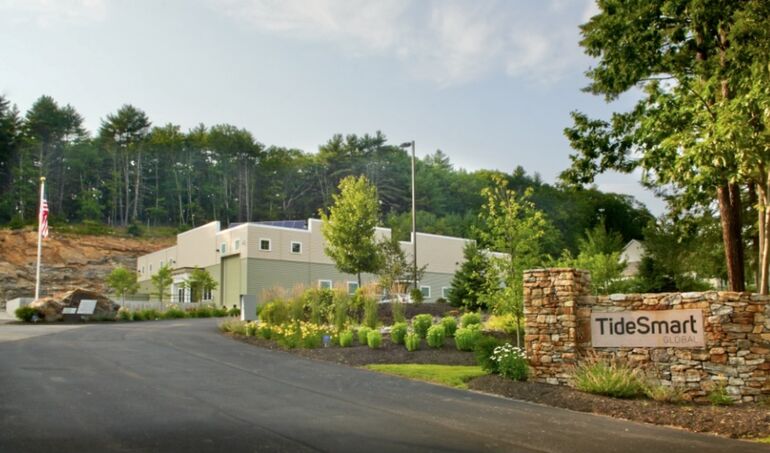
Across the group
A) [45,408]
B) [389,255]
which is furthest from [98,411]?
[389,255]

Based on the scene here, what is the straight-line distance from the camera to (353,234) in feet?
96.9

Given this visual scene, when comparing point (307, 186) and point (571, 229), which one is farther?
point (307, 186)

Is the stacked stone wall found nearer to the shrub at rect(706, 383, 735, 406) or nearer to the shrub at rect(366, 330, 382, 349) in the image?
the shrub at rect(706, 383, 735, 406)

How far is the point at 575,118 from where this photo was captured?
752 inches

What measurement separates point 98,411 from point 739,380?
9.96 meters

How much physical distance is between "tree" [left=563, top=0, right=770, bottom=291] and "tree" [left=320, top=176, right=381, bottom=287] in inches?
488

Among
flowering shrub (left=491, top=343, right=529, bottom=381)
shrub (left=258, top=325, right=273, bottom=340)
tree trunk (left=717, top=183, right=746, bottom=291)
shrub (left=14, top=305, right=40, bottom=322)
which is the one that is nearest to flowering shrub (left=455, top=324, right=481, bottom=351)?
flowering shrub (left=491, top=343, right=529, bottom=381)

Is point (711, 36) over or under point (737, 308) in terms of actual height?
over

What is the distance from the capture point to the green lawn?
1291 cm

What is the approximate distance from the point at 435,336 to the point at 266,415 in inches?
334

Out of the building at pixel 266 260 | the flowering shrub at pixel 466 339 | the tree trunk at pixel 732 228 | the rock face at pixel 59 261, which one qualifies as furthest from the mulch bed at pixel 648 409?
the rock face at pixel 59 261

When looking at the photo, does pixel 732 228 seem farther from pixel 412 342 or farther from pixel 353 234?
pixel 353 234

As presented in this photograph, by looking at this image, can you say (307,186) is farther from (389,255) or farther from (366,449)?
(366,449)

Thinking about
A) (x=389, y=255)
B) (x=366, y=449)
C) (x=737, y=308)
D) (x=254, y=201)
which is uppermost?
(x=254, y=201)
